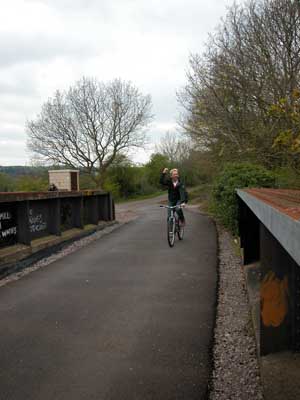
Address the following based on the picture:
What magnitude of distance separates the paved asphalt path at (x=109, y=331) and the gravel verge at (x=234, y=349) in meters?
0.11

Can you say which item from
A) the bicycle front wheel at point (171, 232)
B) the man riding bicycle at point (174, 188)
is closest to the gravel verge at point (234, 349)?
the bicycle front wheel at point (171, 232)

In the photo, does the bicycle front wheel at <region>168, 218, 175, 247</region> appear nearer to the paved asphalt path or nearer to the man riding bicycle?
the man riding bicycle

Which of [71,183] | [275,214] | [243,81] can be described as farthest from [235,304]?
[71,183]

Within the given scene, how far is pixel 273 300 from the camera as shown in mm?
3021

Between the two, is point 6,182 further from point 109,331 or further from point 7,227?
point 109,331

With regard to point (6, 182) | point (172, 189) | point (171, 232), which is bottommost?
point (171, 232)

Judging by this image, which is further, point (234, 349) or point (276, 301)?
point (234, 349)

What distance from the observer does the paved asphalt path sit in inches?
113

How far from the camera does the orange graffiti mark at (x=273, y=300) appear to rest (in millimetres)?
2973

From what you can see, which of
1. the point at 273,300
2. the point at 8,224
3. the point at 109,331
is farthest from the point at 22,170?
the point at 273,300

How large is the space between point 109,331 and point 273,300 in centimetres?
176

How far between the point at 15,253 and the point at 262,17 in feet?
38.0

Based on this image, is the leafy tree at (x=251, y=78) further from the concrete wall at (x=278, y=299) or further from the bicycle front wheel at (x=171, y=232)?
the concrete wall at (x=278, y=299)

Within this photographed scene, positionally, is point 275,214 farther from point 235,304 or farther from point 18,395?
point 235,304
